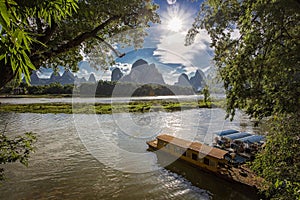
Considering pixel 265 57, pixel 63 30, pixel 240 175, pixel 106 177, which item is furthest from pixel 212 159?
pixel 63 30

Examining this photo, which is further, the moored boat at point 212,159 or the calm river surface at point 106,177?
the moored boat at point 212,159

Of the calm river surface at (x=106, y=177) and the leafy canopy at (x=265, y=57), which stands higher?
the leafy canopy at (x=265, y=57)

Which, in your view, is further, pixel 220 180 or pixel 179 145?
pixel 179 145

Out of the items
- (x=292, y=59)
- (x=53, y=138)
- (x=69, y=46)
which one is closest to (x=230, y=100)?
(x=292, y=59)

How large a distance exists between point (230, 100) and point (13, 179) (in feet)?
52.2

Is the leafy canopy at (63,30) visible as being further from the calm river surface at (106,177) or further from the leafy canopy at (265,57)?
the calm river surface at (106,177)

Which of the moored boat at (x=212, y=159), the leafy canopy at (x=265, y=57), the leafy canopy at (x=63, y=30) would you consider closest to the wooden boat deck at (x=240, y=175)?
the moored boat at (x=212, y=159)

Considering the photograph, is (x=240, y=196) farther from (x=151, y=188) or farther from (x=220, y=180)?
(x=151, y=188)

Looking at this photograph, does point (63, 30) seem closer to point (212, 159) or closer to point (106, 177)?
A: point (106, 177)

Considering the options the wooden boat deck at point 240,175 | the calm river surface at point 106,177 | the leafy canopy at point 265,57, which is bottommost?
the calm river surface at point 106,177

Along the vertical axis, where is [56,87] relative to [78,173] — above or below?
above

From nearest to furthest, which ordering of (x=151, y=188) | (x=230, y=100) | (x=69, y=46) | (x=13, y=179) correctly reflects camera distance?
(x=230, y=100)
(x=69, y=46)
(x=151, y=188)
(x=13, y=179)

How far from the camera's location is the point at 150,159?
56.1 feet

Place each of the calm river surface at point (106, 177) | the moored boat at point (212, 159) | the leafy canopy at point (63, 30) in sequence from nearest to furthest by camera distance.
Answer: the leafy canopy at point (63, 30), the calm river surface at point (106, 177), the moored boat at point (212, 159)
